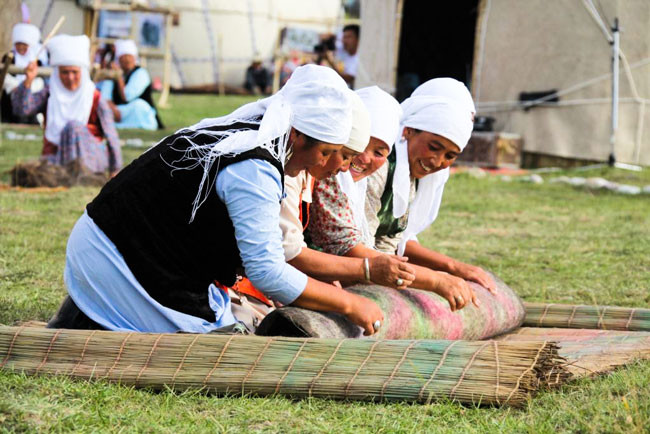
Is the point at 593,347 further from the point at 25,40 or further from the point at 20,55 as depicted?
the point at 20,55

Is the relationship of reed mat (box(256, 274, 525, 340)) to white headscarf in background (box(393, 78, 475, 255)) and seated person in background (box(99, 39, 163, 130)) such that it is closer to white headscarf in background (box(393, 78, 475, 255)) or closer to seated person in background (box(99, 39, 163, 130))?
white headscarf in background (box(393, 78, 475, 255))

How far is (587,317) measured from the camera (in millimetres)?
3764

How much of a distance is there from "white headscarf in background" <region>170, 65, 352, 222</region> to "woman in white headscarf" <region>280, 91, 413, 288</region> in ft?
0.45

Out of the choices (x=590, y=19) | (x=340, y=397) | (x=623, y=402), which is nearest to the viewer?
(x=623, y=402)

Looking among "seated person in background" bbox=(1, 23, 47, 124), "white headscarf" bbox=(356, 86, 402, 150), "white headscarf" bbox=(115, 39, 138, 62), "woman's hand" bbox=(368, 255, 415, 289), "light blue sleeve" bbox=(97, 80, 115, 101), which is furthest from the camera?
"light blue sleeve" bbox=(97, 80, 115, 101)

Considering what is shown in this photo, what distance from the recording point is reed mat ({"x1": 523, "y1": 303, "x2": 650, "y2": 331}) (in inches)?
143

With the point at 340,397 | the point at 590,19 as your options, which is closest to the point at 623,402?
the point at 340,397

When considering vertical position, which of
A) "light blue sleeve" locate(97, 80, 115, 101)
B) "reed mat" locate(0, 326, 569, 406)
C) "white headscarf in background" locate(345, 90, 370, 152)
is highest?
"white headscarf in background" locate(345, 90, 370, 152)

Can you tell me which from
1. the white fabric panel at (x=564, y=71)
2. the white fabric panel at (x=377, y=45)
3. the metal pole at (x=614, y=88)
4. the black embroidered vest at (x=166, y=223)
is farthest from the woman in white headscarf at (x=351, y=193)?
the white fabric panel at (x=377, y=45)

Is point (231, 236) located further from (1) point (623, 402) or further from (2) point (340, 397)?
(1) point (623, 402)

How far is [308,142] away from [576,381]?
114 centimetres

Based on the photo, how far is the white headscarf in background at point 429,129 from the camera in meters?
3.74

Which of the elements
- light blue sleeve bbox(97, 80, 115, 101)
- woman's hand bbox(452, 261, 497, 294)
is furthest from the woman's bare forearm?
light blue sleeve bbox(97, 80, 115, 101)

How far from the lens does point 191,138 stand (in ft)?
9.01
